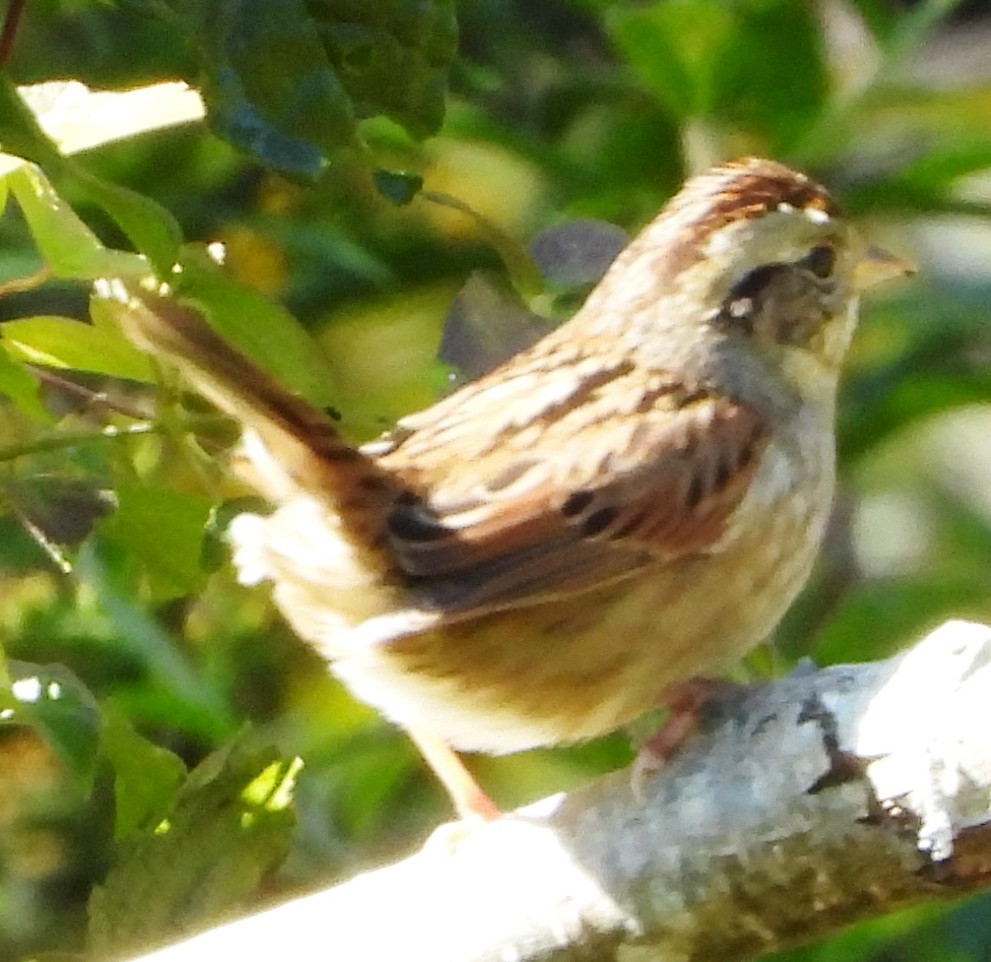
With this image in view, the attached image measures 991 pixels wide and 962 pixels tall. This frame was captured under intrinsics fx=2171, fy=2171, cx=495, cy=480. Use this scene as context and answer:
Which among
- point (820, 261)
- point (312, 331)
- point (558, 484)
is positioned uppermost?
point (312, 331)

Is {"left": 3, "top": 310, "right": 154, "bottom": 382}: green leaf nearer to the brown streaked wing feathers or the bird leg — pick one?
the brown streaked wing feathers

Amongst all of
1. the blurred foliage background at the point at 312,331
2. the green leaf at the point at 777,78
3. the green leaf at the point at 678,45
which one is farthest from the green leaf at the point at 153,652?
the green leaf at the point at 777,78

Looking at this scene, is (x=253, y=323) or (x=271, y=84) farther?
(x=253, y=323)

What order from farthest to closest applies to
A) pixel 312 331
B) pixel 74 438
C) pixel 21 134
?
pixel 312 331, pixel 74 438, pixel 21 134

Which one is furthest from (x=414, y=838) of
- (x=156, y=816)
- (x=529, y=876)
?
(x=529, y=876)

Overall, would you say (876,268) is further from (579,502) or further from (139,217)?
(139,217)

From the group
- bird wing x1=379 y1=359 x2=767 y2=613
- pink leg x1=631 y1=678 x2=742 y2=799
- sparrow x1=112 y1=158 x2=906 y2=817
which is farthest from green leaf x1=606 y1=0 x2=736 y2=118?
pink leg x1=631 y1=678 x2=742 y2=799

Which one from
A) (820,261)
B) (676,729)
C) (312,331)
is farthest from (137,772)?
(312,331)
